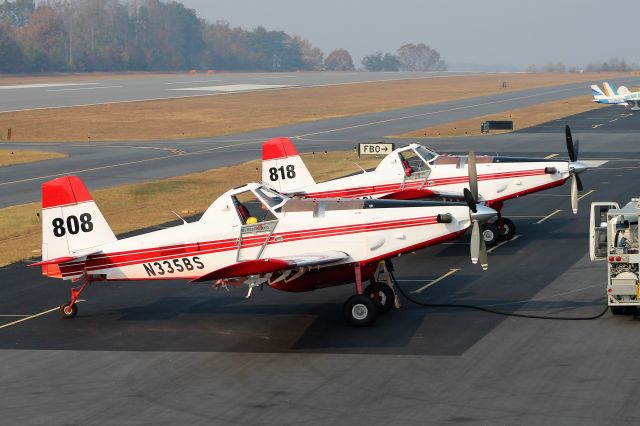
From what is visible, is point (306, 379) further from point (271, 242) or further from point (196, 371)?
point (271, 242)

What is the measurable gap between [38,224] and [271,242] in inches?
713

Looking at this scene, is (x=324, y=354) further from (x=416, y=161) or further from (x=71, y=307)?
(x=416, y=161)

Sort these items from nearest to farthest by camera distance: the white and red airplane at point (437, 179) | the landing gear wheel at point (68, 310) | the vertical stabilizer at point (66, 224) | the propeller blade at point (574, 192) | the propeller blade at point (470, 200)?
1. the propeller blade at point (470, 200)
2. the vertical stabilizer at point (66, 224)
3. the landing gear wheel at point (68, 310)
4. the propeller blade at point (574, 192)
5. the white and red airplane at point (437, 179)

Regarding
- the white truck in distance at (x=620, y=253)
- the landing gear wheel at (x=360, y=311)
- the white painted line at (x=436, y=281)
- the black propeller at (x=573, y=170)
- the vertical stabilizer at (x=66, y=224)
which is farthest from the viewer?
the black propeller at (x=573, y=170)

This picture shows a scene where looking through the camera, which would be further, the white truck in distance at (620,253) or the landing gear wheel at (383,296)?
the landing gear wheel at (383,296)

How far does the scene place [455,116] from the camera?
306 feet

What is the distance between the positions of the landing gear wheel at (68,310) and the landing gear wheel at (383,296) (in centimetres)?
642

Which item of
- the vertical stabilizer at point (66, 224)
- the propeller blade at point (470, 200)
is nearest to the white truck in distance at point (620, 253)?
the propeller blade at point (470, 200)

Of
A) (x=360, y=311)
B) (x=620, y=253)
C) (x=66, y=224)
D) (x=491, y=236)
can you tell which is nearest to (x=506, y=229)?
(x=491, y=236)

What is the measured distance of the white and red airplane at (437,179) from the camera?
30547 mm

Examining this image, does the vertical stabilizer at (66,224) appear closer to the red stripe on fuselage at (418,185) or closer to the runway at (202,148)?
the red stripe on fuselage at (418,185)

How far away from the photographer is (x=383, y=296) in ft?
71.5

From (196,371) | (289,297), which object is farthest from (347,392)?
(289,297)

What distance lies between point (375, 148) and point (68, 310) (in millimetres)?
37330
